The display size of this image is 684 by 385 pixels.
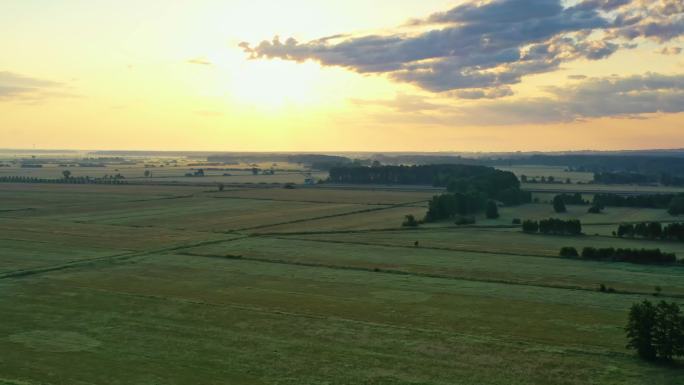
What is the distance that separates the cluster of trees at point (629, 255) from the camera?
7388 cm

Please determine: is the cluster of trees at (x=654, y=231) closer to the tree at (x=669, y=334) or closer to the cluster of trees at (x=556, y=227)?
the cluster of trees at (x=556, y=227)

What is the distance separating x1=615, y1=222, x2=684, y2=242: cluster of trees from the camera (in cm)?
9156

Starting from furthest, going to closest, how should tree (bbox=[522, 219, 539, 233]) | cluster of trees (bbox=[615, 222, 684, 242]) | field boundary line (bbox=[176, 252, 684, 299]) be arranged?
tree (bbox=[522, 219, 539, 233]), cluster of trees (bbox=[615, 222, 684, 242]), field boundary line (bbox=[176, 252, 684, 299])

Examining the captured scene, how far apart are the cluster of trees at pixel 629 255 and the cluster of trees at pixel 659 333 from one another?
37.0 m

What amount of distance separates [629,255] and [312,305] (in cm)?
4278

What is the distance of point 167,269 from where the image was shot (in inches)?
2739

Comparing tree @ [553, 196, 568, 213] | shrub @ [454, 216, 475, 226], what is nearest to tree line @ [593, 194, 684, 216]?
tree @ [553, 196, 568, 213]

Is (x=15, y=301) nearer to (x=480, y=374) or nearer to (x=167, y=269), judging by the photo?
(x=167, y=269)

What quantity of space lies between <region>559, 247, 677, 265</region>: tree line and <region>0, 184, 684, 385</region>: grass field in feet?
7.41

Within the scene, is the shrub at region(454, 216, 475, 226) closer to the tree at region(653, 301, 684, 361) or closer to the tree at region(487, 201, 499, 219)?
the tree at region(487, 201, 499, 219)

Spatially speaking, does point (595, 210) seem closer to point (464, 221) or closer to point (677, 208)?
point (677, 208)

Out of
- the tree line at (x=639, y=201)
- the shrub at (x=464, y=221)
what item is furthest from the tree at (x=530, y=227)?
the tree line at (x=639, y=201)

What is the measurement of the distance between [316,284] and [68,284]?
77.2 ft

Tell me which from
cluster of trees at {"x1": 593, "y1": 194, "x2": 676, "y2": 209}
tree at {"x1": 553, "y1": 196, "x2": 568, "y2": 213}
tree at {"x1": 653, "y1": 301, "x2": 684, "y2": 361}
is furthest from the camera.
Answer: cluster of trees at {"x1": 593, "y1": 194, "x2": 676, "y2": 209}
